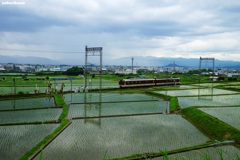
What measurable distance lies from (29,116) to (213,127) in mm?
11960

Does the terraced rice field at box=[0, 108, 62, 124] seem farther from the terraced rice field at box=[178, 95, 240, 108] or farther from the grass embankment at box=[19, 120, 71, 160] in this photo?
the terraced rice field at box=[178, 95, 240, 108]

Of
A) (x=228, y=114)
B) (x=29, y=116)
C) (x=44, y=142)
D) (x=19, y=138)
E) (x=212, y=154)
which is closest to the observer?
(x=212, y=154)

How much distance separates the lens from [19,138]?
10352mm

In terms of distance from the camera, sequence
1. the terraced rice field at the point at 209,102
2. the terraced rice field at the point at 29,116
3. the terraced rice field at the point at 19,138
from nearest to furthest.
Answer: the terraced rice field at the point at 19,138
the terraced rice field at the point at 29,116
the terraced rice field at the point at 209,102

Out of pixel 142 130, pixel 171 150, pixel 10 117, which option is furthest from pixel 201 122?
pixel 10 117

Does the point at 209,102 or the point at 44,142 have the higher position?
the point at 209,102

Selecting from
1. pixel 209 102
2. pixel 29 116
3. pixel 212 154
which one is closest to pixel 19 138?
pixel 29 116

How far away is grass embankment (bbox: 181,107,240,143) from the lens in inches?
411

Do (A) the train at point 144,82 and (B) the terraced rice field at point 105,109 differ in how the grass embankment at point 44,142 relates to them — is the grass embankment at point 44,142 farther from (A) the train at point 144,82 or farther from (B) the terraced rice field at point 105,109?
(A) the train at point 144,82

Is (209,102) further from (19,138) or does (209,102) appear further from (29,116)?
(19,138)

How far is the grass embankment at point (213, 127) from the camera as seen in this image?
1045 centimetres

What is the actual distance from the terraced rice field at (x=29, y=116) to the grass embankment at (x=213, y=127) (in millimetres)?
9369

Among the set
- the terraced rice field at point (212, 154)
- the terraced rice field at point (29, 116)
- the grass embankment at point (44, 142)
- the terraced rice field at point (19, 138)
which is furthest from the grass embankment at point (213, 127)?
the terraced rice field at point (29, 116)

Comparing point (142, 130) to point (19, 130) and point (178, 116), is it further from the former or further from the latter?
Answer: point (19, 130)
